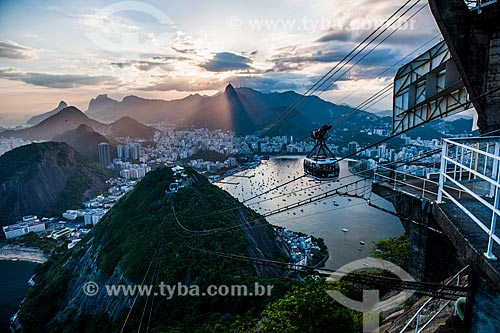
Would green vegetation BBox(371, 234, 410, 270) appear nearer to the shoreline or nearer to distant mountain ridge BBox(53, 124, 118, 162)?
the shoreline

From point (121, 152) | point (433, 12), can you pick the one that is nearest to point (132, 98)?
point (121, 152)

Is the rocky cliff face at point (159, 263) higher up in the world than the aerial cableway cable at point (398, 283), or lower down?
lower down

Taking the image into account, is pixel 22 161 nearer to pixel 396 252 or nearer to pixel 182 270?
pixel 182 270

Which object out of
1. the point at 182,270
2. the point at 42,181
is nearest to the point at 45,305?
the point at 182,270

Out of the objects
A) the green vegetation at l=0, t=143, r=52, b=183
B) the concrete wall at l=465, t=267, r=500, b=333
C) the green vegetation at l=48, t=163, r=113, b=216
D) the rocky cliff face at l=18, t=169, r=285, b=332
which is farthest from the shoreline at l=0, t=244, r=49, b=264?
the concrete wall at l=465, t=267, r=500, b=333

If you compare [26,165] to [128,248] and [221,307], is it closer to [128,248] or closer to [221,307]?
[128,248]

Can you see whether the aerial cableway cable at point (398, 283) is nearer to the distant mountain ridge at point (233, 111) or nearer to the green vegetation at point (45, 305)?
the green vegetation at point (45, 305)

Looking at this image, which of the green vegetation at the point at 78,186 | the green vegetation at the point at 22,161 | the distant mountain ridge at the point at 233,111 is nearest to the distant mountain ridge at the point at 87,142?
the green vegetation at the point at 78,186
